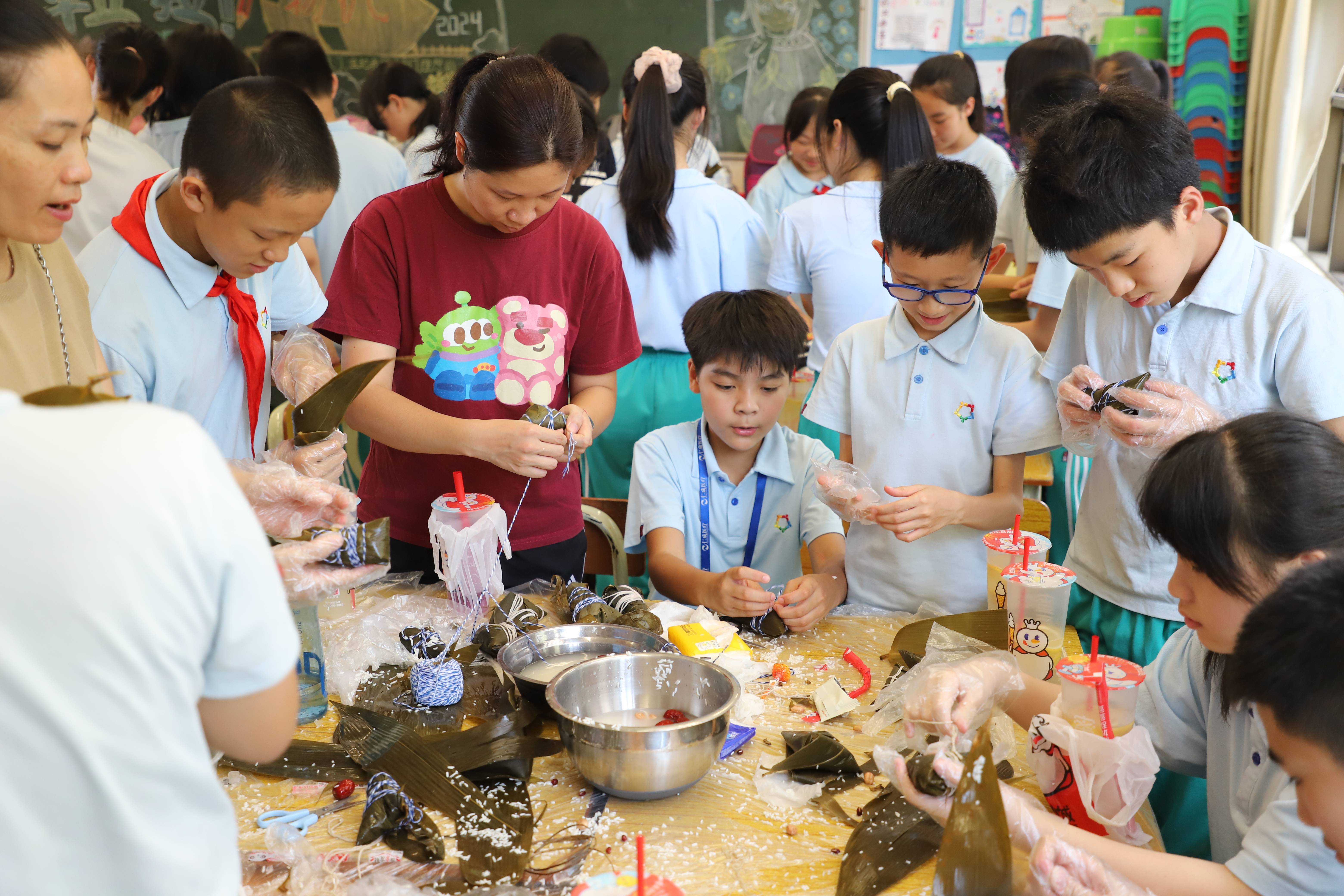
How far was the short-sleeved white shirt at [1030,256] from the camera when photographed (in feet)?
9.14

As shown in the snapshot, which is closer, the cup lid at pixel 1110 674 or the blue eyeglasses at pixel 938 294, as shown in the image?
the cup lid at pixel 1110 674

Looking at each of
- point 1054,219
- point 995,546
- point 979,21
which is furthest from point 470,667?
point 979,21

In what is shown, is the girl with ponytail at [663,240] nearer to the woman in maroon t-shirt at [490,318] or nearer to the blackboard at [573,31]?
the woman in maroon t-shirt at [490,318]

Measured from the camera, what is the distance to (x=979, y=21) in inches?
236

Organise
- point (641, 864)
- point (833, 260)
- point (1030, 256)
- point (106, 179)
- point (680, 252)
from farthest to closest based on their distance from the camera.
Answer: point (680, 252) → point (833, 260) → point (1030, 256) → point (106, 179) → point (641, 864)

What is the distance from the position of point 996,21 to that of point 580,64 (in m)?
3.16

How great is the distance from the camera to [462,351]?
6.81ft

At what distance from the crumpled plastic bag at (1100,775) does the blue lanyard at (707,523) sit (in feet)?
3.72

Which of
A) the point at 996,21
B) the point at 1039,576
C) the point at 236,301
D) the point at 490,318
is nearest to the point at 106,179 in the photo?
the point at 236,301

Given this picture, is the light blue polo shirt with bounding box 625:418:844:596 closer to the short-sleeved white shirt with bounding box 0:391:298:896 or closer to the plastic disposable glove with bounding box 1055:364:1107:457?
the plastic disposable glove with bounding box 1055:364:1107:457

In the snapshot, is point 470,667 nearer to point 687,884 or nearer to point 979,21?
point 687,884

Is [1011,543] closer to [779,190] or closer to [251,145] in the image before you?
[251,145]

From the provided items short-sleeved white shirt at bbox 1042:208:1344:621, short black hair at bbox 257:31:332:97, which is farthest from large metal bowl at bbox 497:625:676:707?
short black hair at bbox 257:31:332:97

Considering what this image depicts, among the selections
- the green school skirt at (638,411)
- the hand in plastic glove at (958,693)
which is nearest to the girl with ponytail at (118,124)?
the green school skirt at (638,411)
